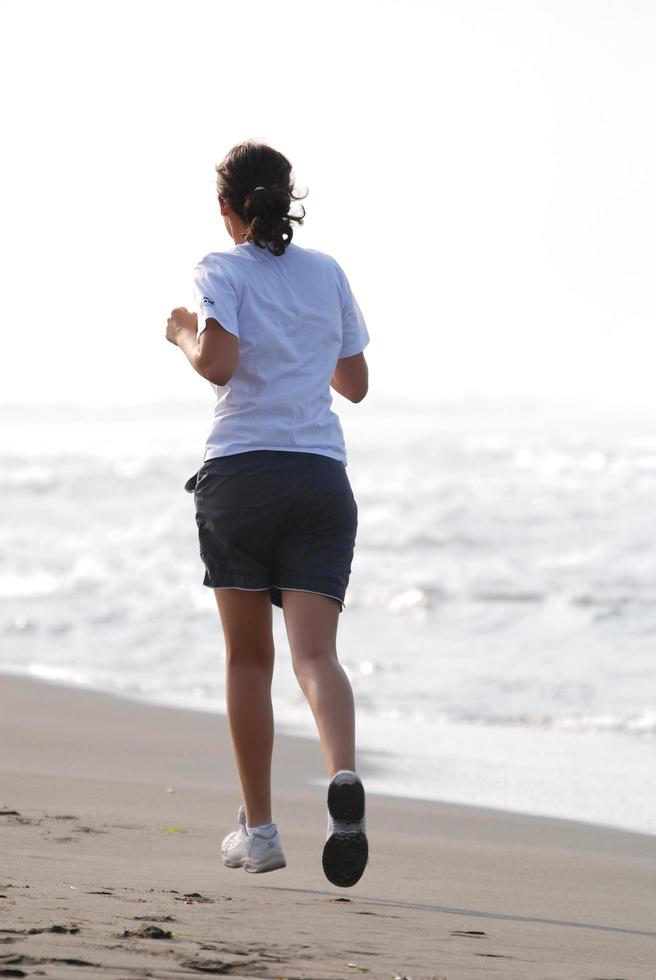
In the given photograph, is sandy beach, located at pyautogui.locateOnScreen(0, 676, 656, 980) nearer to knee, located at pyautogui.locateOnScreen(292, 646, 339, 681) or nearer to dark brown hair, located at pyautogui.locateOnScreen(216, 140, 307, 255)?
knee, located at pyautogui.locateOnScreen(292, 646, 339, 681)

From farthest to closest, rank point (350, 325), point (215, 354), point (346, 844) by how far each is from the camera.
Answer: point (350, 325)
point (215, 354)
point (346, 844)

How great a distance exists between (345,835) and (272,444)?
86 cm

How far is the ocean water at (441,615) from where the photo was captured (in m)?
6.02

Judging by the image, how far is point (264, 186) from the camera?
10.00 ft

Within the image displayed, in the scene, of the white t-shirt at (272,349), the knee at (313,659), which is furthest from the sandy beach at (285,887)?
the white t-shirt at (272,349)

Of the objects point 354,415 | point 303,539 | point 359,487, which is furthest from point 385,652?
→ point 354,415

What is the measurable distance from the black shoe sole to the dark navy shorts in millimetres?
448

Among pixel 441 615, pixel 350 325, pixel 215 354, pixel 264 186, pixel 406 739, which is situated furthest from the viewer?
pixel 441 615

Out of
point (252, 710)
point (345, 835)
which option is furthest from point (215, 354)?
point (345, 835)

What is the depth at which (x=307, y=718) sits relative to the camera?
675 cm

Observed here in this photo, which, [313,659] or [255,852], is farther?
[255,852]

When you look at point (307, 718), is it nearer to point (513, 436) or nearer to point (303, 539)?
point (303, 539)

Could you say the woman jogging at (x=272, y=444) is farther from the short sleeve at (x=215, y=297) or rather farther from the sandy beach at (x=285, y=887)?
the sandy beach at (x=285, y=887)

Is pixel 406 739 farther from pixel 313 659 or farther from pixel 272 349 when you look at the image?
pixel 272 349
